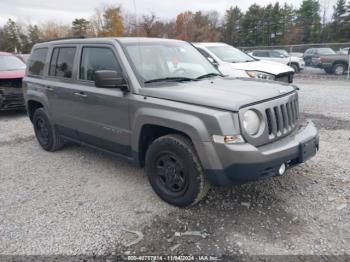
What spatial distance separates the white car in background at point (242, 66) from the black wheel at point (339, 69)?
11.2 metres

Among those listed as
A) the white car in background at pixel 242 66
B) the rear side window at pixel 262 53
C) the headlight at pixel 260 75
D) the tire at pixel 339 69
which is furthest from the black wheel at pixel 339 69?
the headlight at pixel 260 75

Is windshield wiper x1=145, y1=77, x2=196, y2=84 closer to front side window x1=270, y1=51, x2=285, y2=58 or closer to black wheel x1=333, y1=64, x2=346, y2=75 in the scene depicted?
black wheel x1=333, y1=64, x2=346, y2=75

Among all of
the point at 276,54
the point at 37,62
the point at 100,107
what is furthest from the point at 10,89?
the point at 276,54

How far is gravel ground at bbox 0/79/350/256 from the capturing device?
9.75 feet

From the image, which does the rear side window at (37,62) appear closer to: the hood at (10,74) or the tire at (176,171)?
the tire at (176,171)

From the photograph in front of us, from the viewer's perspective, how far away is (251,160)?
2988 mm

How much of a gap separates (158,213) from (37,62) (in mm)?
3652

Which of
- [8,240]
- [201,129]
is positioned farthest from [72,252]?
[201,129]

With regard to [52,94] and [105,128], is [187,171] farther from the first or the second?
[52,94]

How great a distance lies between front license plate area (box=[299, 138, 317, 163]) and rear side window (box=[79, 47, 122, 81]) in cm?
227

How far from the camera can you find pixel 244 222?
330cm

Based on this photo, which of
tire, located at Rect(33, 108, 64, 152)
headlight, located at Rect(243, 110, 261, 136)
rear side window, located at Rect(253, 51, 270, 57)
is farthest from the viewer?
rear side window, located at Rect(253, 51, 270, 57)

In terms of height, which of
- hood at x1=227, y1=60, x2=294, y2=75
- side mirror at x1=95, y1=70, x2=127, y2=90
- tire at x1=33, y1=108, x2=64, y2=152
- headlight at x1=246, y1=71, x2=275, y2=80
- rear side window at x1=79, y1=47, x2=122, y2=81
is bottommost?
tire at x1=33, y1=108, x2=64, y2=152

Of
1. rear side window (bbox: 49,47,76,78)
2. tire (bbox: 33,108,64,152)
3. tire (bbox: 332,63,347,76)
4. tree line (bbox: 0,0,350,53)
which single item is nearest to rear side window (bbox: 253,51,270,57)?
tire (bbox: 332,63,347,76)
